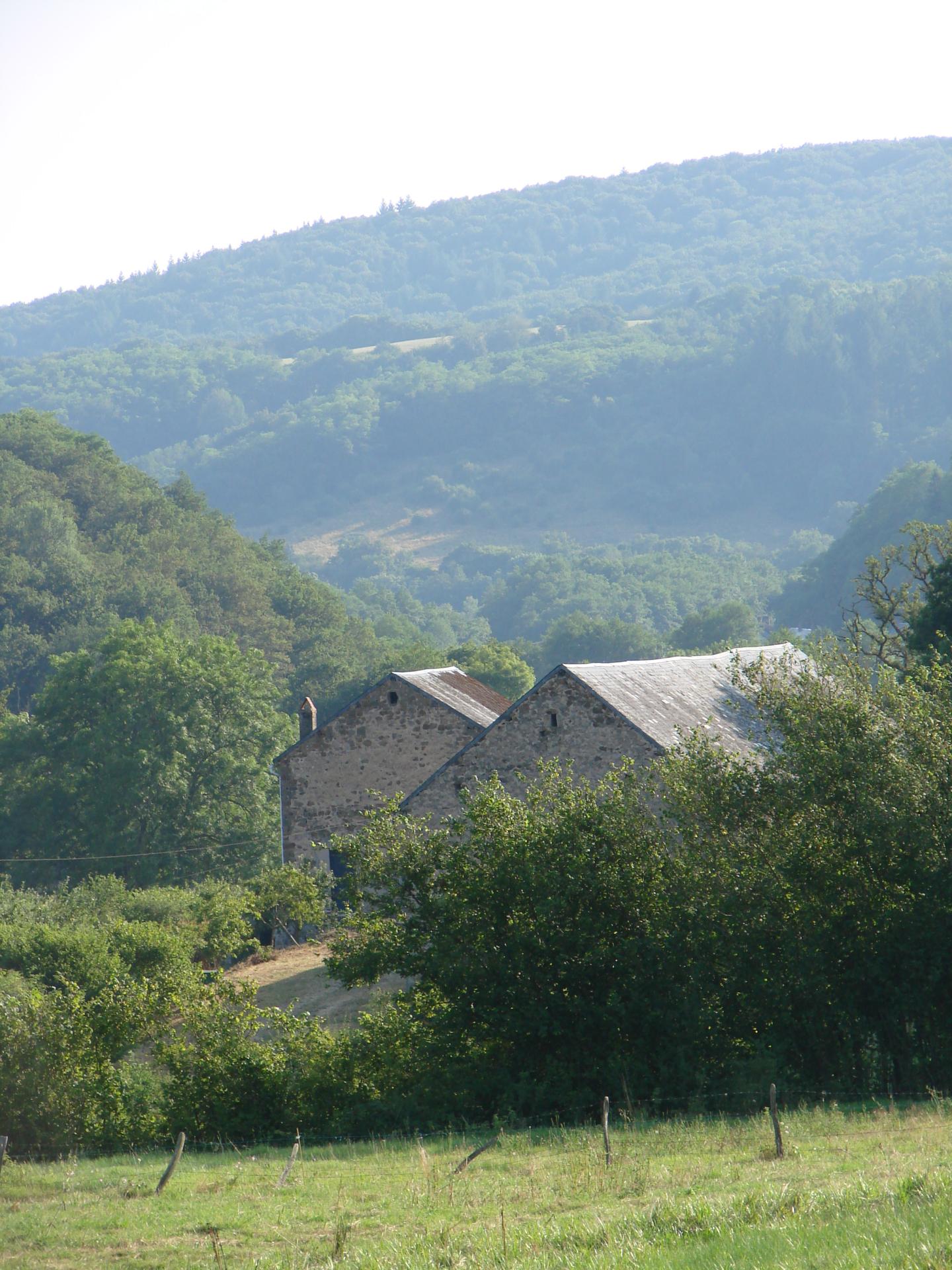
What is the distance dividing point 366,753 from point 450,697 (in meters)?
2.55

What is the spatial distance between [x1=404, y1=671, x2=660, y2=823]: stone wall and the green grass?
11.5 m

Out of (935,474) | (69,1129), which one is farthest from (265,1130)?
(935,474)

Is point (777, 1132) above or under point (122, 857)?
above

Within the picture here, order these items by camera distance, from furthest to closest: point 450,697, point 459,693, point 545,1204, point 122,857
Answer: point 122,857
point 459,693
point 450,697
point 545,1204

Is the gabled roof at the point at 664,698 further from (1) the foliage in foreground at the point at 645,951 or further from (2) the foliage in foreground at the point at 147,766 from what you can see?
(2) the foliage in foreground at the point at 147,766

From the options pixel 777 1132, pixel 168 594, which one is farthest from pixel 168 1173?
pixel 168 594

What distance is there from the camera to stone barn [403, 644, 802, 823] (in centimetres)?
2820

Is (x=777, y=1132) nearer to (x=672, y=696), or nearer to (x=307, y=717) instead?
(x=672, y=696)

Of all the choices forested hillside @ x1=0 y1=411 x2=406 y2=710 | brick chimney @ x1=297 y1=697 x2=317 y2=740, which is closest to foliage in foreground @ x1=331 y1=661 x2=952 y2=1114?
brick chimney @ x1=297 y1=697 x2=317 y2=740

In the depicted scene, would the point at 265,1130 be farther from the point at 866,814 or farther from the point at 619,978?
the point at 866,814

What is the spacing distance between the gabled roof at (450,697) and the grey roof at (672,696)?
5588mm

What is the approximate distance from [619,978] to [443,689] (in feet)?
58.2

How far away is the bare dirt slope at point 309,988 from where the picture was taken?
29406mm

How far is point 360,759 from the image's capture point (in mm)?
36406
